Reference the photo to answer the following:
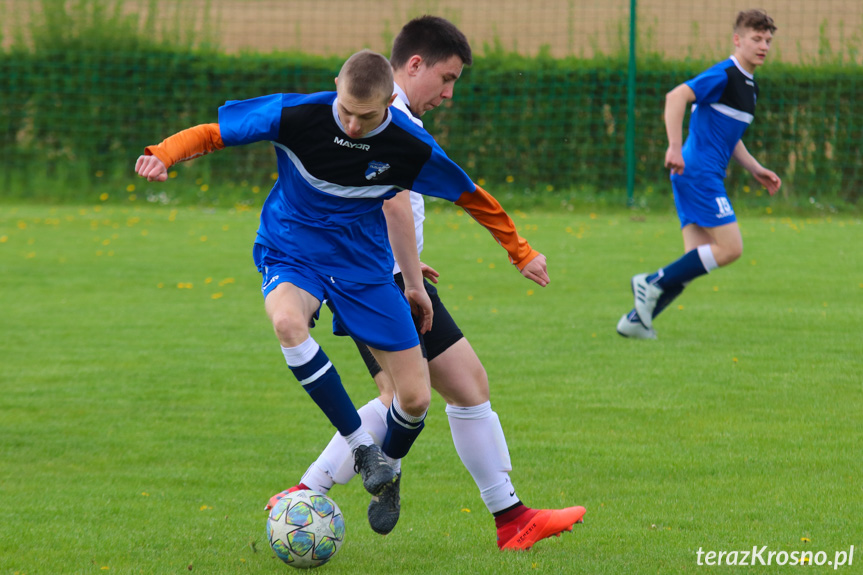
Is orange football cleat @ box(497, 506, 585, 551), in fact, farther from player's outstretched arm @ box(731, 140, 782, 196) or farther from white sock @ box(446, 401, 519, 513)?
player's outstretched arm @ box(731, 140, 782, 196)

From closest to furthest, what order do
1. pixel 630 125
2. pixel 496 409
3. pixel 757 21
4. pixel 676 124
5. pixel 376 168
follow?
1. pixel 376 168
2. pixel 496 409
3. pixel 676 124
4. pixel 757 21
5. pixel 630 125

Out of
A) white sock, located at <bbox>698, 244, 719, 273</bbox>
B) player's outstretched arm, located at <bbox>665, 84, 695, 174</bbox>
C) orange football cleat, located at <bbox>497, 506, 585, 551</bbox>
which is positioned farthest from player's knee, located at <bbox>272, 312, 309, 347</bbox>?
white sock, located at <bbox>698, 244, 719, 273</bbox>

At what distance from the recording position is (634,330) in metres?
8.43

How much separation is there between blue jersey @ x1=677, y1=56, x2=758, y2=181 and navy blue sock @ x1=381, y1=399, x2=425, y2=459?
5070 mm

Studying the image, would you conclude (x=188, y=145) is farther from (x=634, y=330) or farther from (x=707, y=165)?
(x=707, y=165)

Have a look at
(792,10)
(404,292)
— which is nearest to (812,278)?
(404,292)

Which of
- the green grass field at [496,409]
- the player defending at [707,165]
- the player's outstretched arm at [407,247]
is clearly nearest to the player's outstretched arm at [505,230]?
the player's outstretched arm at [407,247]

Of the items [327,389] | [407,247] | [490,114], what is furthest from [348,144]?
[490,114]

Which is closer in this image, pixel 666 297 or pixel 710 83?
pixel 666 297

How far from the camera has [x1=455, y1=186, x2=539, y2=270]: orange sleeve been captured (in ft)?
14.2

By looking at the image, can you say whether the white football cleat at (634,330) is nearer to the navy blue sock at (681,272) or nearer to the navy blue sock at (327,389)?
the navy blue sock at (681,272)

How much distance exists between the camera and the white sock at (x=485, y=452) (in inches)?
171

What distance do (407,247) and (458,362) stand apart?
534mm

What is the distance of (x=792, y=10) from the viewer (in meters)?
20.0
